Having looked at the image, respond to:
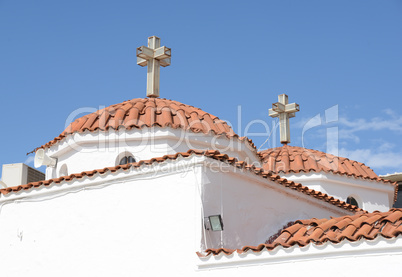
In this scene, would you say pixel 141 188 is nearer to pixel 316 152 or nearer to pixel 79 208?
pixel 79 208

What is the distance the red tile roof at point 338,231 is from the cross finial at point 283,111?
25.0ft

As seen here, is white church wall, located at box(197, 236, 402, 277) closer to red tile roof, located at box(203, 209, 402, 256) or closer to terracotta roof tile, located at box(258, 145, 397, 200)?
red tile roof, located at box(203, 209, 402, 256)

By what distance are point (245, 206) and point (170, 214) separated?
1530mm

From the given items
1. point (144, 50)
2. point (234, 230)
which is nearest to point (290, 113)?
point (144, 50)

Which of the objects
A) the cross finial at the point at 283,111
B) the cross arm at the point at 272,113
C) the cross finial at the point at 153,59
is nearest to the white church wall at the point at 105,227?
the cross finial at the point at 153,59

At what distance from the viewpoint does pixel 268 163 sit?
1639 centimetres

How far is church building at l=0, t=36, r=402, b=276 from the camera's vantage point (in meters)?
8.69

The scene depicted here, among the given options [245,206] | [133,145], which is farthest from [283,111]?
[245,206]

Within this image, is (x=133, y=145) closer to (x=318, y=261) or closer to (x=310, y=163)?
(x=318, y=261)

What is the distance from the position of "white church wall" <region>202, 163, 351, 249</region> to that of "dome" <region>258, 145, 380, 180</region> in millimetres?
4042

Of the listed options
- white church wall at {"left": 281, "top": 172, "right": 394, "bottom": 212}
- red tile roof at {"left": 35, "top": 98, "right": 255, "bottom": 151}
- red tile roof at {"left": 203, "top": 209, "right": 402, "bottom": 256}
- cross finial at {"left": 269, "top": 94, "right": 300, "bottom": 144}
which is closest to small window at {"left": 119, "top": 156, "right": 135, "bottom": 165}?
red tile roof at {"left": 35, "top": 98, "right": 255, "bottom": 151}

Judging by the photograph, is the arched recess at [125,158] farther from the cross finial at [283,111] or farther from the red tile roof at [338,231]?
the cross finial at [283,111]

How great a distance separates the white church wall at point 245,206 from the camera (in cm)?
978

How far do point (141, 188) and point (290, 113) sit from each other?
9836mm
